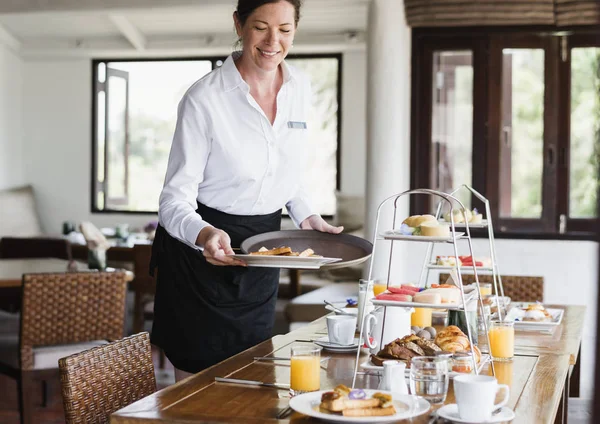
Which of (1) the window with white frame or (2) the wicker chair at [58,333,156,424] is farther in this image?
(1) the window with white frame

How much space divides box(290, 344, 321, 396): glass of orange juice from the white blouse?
53 centimetres

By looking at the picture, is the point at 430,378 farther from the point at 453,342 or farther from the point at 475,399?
the point at 453,342

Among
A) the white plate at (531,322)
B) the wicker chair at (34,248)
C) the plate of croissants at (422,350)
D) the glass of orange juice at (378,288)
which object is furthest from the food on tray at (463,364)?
the wicker chair at (34,248)

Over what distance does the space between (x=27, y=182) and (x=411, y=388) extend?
8036 millimetres

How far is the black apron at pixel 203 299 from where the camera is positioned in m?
2.31

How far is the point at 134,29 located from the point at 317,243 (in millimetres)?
6398

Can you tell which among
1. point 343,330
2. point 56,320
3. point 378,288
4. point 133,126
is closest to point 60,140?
point 133,126

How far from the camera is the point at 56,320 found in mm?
3666

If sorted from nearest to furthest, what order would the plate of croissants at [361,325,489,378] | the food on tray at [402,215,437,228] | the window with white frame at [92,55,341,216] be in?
1. the plate of croissants at [361,325,489,378]
2. the food on tray at [402,215,437,228]
3. the window with white frame at [92,55,341,216]

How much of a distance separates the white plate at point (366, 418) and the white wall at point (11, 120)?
7701mm

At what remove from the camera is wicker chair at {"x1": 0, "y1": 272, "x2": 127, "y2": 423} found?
3.56 metres

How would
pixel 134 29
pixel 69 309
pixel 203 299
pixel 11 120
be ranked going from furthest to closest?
pixel 11 120 → pixel 134 29 → pixel 69 309 → pixel 203 299

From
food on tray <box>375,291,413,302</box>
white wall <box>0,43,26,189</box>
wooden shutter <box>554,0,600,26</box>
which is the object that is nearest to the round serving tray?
food on tray <box>375,291,413,302</box>

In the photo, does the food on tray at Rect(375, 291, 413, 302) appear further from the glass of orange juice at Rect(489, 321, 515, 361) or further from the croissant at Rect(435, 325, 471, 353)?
the glass of orange juice at Rect(489, 321, 515, 361)
